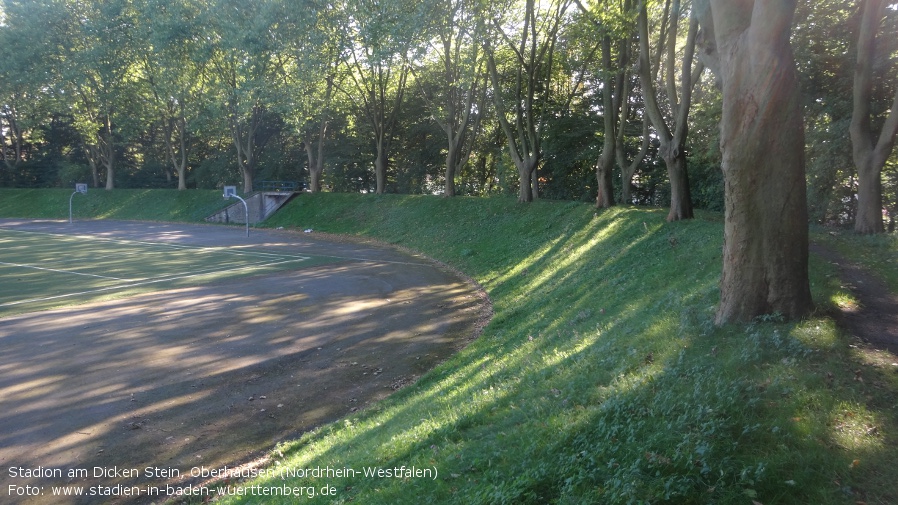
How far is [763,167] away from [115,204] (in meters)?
64.7

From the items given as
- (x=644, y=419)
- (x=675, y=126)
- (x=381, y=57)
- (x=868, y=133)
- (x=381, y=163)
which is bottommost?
(x=644, y=419)

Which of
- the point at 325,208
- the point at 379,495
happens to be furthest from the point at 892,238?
the point at 325,208

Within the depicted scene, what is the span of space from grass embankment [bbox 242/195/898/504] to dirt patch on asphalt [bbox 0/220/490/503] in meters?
1.33

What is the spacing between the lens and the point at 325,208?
4769cm

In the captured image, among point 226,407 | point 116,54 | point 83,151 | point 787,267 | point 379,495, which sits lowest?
point 226,407

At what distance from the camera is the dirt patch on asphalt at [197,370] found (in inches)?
343

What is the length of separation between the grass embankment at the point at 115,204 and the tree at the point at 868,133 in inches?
1905

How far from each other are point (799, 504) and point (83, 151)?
79115 mm

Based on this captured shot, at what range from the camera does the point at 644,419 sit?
5852 mm

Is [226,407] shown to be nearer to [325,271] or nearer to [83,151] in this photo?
[325,271]

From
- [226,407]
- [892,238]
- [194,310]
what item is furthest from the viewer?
[194,310]

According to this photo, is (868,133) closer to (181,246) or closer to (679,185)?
(679,185)

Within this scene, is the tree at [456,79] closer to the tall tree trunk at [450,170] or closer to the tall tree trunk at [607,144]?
the tall tree trunk at [450,170]

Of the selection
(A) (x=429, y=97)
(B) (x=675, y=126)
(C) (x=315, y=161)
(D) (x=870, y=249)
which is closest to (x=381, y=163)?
(A) (x=429, y=97)
